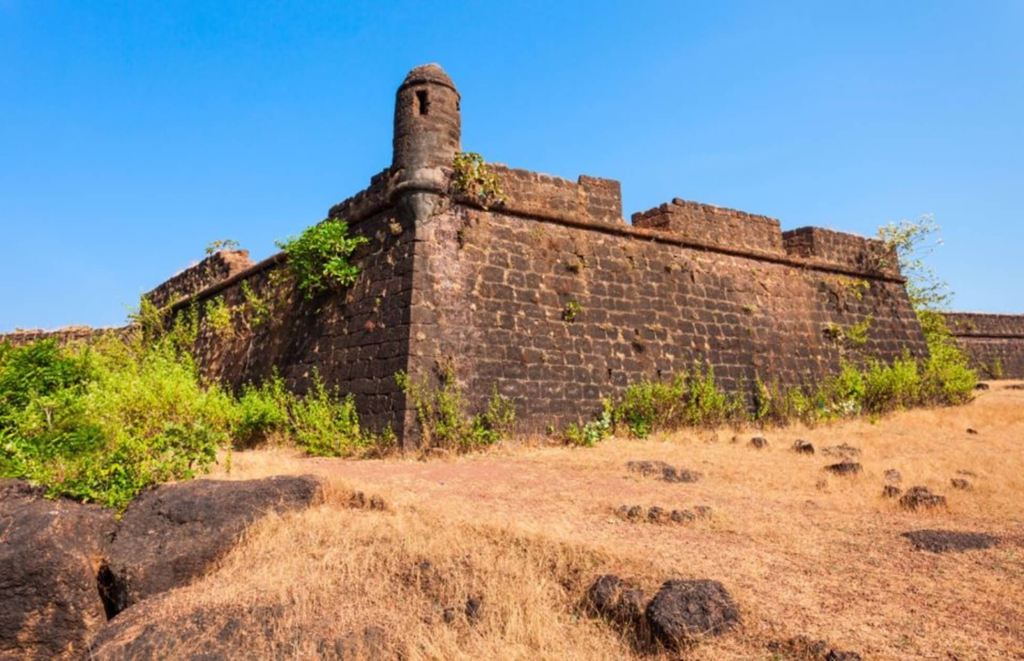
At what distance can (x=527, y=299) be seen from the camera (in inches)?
393

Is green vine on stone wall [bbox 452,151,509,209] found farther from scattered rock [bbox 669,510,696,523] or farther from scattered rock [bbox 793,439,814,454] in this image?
scattered rock [bbox 669,510,696,523]

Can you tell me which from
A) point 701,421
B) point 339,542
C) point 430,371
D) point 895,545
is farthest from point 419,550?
point 701,421

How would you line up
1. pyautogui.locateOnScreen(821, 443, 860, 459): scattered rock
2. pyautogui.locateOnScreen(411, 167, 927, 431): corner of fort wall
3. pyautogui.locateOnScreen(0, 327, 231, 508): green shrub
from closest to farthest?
pyautogui.locateOnScreen(0, 327, 231, 508): green shrub, pyautogui.locateOnScreen(821, 443, 860, 459): scattered rock, pyautogui.locateOnScreen(411, 167, 927, 431): corner of fort wall

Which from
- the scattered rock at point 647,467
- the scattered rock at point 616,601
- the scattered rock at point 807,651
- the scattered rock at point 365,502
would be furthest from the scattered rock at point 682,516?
the scattered rock at point 365,502

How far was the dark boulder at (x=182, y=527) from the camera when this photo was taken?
4465 mm

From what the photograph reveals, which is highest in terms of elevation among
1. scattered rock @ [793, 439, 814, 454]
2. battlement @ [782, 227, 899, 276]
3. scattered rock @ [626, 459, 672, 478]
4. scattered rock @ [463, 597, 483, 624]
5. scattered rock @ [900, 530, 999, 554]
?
battlement @ [782, 227, 899, 276]

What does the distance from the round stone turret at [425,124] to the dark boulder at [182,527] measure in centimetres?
541

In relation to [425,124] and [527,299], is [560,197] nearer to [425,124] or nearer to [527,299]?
[527,299]

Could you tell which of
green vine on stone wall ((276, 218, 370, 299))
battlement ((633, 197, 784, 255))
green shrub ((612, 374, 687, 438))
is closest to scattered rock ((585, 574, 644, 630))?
green shrub ((612, 374, 687, 438))

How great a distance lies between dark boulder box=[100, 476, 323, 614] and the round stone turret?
17.7 feet

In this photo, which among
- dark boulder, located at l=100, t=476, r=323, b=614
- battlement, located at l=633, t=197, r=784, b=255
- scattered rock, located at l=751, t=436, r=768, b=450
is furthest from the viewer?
battlement, located at l=633, t=197, r=784, b=255

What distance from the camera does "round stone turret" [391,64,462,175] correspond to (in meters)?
9.59

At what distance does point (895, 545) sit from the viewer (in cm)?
493

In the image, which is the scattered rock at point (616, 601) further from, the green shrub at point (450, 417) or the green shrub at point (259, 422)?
the green shrub at point (259, 422)
